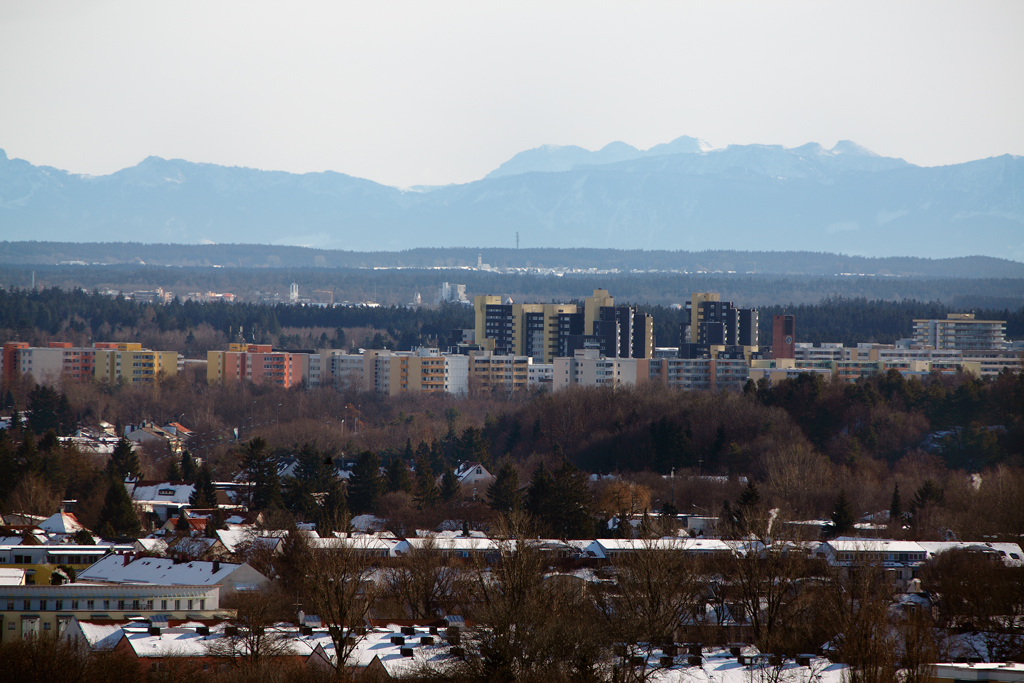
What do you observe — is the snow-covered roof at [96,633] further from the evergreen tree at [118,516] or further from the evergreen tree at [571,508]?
the evergreen tree at [571,508]

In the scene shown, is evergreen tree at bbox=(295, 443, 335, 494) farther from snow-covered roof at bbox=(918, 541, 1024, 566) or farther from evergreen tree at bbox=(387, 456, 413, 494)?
snow-covered roof at bbox=(918, 541, 1024, 566)

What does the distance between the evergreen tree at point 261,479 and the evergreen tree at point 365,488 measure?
2.28m

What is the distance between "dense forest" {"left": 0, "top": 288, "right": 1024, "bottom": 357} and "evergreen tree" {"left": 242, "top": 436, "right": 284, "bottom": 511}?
57779 millimetres

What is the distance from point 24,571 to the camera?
35.0 metres

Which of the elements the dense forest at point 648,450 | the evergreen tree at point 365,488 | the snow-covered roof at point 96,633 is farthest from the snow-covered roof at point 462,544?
the snow-covered roof at point 96,633

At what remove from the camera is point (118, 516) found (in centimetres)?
4334

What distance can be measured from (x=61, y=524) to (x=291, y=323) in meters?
93.9

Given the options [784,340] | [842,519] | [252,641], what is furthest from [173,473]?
[784,340]

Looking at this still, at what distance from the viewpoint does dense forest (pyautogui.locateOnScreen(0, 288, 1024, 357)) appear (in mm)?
112750

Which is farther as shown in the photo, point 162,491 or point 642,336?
point 642,336

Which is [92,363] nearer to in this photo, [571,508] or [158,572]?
[571,508]

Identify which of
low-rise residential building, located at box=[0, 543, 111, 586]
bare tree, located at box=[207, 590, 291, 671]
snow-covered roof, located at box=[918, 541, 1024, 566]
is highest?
bare tree, located at box=[207, 590, 291, 671]

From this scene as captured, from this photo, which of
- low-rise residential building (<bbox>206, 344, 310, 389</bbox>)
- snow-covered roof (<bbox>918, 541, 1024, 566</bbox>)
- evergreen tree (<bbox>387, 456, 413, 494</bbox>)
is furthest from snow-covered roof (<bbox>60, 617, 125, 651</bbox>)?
low-rise residential building (<bbox>206, 344, 310, 389</bbox>)

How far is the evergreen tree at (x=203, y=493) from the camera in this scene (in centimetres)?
4750
